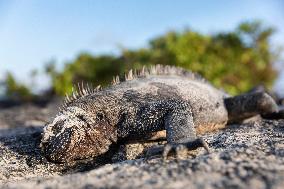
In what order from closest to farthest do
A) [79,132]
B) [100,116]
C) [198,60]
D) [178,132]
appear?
1. [178,132]
2. [79,132]
3. [100,116]
4. [198,60]

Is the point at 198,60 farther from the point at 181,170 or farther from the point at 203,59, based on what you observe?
the point at 181,170

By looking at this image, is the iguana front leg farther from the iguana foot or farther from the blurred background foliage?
the blurred background foliage

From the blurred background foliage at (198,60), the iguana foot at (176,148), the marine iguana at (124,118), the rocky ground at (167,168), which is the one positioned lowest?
the rocky ground at (167,168)

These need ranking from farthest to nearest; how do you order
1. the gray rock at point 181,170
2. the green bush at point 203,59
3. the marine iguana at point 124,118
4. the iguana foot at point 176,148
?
the green bush at point 203,59, the marine iguana at point 124,118, the iguana foot at point 176,148, the gray rock at point 181,170

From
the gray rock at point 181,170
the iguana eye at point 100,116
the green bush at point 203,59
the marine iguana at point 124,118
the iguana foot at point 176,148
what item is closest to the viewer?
the gray rock at point 181,170

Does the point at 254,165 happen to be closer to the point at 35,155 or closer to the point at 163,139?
the point at 163,139

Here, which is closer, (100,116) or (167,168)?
(167,168)

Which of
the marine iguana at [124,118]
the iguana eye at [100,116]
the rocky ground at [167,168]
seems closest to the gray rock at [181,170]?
the rocky ground at [167,168]

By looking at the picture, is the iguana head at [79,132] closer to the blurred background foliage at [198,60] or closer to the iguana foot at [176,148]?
the iguana foot at [176,148]

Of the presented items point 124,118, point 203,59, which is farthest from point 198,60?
point 124,118
